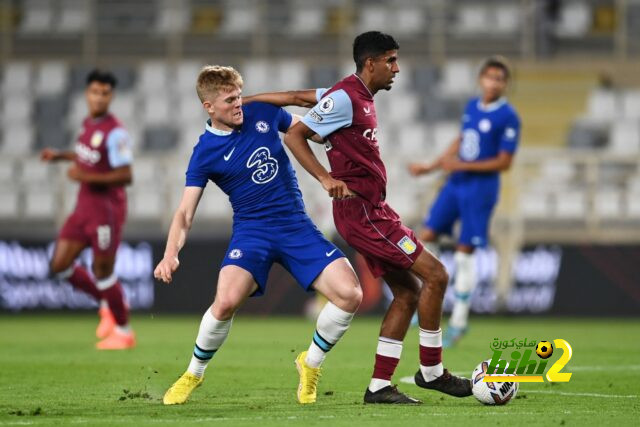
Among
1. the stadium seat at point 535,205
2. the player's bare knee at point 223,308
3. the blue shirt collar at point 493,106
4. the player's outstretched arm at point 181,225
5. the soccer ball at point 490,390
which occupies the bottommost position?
the stadium seat at point 535,205

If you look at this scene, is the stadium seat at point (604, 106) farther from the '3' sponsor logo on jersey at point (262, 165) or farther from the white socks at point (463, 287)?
the '3' sponsor logo on jersey at point (262, 165)

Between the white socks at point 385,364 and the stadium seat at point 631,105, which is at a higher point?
the stadium seat at point 631,105

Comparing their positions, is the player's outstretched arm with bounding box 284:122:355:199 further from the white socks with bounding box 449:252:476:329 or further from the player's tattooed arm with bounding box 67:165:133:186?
the white socks with bounding box 449:252:476:329

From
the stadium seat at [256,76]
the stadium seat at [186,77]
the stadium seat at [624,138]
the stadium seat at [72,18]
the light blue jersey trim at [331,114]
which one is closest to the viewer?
the light blue jersey trim at [331,114]

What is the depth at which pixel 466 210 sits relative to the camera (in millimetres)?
11773

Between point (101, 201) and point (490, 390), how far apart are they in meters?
5.60

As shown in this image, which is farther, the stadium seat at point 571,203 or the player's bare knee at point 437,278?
the stadium seat at point 571,203

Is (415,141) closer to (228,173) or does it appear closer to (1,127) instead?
(1,127)

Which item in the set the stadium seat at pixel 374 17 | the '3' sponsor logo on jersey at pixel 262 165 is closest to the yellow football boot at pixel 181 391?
the '3' sponsor logo on jersey at pixel 262 165

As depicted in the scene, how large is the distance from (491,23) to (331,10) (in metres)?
3.21

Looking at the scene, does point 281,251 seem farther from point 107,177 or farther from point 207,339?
point 107,177

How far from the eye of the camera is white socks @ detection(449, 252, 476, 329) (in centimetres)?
1177

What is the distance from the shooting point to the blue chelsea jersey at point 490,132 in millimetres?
11734

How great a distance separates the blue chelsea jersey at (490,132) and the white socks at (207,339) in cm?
498
